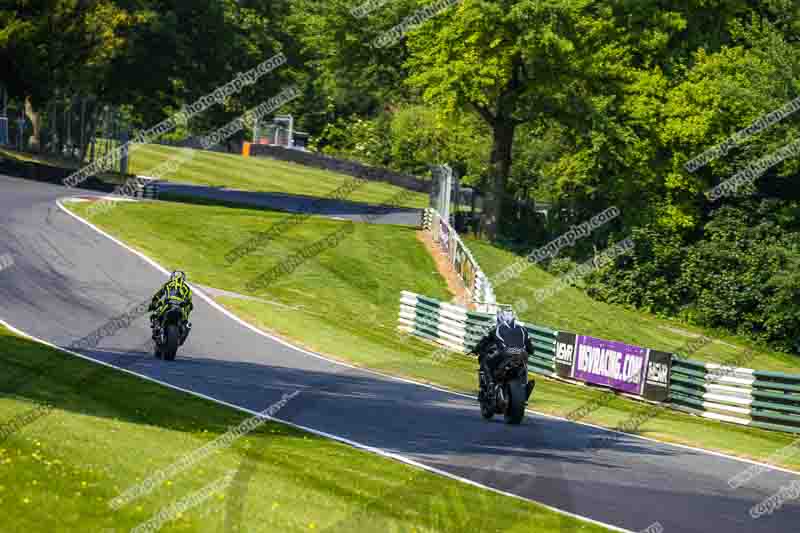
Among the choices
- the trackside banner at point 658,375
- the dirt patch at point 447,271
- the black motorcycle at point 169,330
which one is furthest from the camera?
the dirt patch at point 447,271

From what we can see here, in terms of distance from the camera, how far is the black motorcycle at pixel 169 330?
2025 centimetres

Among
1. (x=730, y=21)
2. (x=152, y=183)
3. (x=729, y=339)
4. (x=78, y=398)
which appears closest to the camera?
(x=78, y=398)

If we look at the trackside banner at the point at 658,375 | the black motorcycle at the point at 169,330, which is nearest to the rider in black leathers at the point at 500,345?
the black motorcycle at the point at 169,330

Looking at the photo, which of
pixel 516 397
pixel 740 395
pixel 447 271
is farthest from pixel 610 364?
pixel 447 271

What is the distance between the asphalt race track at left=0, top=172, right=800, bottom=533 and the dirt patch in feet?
32.3

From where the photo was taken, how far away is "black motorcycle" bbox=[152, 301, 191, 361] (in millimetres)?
20250

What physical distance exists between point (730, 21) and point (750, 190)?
10.9 metres

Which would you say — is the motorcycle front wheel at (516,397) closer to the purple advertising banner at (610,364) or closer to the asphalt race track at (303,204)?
the purple advertising banner at (610,364)

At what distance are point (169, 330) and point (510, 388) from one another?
6.29m

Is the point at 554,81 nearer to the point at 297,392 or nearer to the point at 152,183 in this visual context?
the point at 152,183

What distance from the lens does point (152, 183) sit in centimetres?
4450

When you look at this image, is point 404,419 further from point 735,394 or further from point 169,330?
point 735,394

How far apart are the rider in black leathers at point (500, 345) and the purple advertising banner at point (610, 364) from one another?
8.70 metres

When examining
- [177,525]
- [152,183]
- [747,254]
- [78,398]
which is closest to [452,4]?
[152,183]
